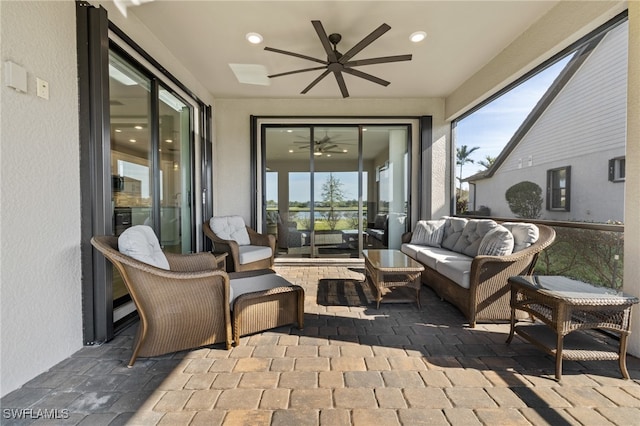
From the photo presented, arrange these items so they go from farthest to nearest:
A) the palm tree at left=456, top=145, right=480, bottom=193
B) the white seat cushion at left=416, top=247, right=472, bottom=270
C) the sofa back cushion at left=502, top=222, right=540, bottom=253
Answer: the palm tree at left=456, top=145, right=480, bottom=193, the white seat cushion at left=416, top=247, right=472, bottom=270, the sofa back cushion at left=502, top=222, right=540, bottom=253

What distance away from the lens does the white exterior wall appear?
2.29 meters

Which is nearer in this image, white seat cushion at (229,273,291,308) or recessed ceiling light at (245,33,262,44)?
white seat cushion at (229,273,291,308)

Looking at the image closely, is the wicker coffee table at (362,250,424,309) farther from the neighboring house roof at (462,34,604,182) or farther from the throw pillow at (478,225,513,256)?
the neighboring house roof at (462,34,604,182)

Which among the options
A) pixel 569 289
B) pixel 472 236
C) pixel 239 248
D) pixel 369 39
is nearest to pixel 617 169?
pixel 569 289

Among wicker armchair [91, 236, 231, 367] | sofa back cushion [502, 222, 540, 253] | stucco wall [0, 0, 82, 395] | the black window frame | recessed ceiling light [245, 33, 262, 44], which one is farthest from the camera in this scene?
recessed ceiling light [245, 33, 262, 44]

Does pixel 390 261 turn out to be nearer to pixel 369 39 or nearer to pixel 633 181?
pixel 633 181

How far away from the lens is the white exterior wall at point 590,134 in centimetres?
229

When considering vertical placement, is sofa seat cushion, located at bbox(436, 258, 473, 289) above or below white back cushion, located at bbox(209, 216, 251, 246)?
below

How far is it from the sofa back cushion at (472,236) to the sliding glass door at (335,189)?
156 centimetres

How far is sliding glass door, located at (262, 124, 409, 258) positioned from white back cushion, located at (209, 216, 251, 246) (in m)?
0.78

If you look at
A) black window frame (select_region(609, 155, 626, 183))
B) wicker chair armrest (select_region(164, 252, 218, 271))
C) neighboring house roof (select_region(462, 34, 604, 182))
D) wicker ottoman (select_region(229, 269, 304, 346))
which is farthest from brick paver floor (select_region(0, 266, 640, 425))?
neighboring house roof (select_region(462, 34, 604, 182))

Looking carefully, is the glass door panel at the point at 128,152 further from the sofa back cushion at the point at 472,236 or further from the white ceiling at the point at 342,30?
the sofa back cushion at the point at 472,236

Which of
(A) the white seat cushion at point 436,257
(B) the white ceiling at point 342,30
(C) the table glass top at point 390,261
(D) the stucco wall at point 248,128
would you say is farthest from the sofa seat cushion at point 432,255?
(B) the white ceiling at point 342,30

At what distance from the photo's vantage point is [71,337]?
6.52 feet
